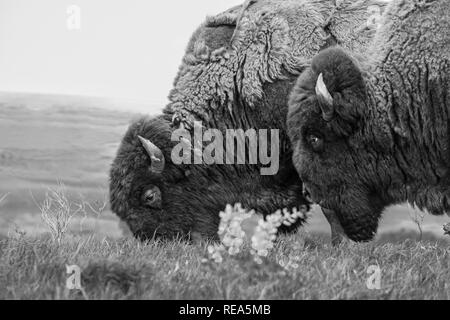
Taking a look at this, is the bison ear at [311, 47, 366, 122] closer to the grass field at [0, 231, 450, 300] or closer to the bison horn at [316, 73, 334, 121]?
the bison horn at [316, 73, 334, 121]

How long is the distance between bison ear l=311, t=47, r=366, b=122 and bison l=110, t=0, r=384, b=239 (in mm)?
1315

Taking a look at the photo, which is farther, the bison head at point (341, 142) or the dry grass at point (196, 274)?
the bison head at point (341, 142)

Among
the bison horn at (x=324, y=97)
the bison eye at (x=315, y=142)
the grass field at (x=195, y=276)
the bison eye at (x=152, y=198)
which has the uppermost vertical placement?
the bison horn at (x=324, y=97)

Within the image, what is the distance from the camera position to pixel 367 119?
6617 mm

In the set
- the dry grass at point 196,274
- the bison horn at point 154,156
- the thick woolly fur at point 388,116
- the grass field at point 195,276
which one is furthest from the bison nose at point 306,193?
the bison horn at point 154,156

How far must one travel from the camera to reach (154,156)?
7.79 metres

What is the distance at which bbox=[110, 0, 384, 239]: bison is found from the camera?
26.1ft

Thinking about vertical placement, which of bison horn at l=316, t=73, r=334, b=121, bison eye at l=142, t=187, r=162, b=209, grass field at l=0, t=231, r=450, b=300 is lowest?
bison eye at l=142, t=187, r=162, b=209

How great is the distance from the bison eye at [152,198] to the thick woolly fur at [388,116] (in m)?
1.68

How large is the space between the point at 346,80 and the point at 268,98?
153 cm

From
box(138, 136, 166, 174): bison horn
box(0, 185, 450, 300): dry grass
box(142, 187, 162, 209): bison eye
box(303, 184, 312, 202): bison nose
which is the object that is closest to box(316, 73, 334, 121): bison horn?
box(303, 184, 312, 202): bison nose

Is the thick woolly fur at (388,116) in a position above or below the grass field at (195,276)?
above

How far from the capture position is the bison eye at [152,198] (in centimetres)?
791

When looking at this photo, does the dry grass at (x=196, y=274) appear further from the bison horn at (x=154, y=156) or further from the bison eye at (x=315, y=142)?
the bison horn at (x=154, y=156)
